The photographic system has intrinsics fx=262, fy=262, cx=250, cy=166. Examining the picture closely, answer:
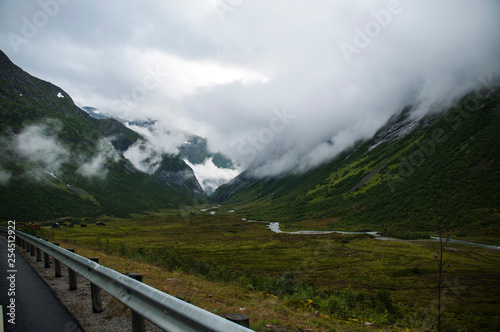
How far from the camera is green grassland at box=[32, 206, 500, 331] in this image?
86.4 feet

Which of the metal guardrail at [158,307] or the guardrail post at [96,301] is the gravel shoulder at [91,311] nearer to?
the guardrail post at [96,301]

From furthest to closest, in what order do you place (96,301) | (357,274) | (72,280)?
(357,274)
(72,280)
(96,301)

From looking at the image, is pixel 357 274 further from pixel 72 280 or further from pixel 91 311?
pixel 91 311

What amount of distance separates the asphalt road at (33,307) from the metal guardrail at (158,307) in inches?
42.7

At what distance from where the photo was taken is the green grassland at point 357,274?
2634cm

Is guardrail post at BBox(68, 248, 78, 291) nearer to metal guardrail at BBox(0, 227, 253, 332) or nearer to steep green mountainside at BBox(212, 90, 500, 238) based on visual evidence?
metal guardrail at BBox(0, 227, 253, 332)

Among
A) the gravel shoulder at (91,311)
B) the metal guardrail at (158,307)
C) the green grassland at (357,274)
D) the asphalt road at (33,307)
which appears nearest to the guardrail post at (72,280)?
the gravel shoulder at (91,311)

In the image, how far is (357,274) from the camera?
54469 mm

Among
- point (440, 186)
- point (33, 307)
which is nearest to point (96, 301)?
point (33, 307)

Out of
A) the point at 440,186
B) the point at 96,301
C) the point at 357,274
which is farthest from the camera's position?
the point at 440,186

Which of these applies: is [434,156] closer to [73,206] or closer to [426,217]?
[426,217]

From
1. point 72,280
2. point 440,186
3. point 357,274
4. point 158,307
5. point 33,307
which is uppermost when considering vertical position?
point 440,186

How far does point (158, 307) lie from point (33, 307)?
231 inches

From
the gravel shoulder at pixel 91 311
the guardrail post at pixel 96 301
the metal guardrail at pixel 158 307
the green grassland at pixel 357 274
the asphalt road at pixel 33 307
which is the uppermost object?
the metal guardrail at pixel 158 307
